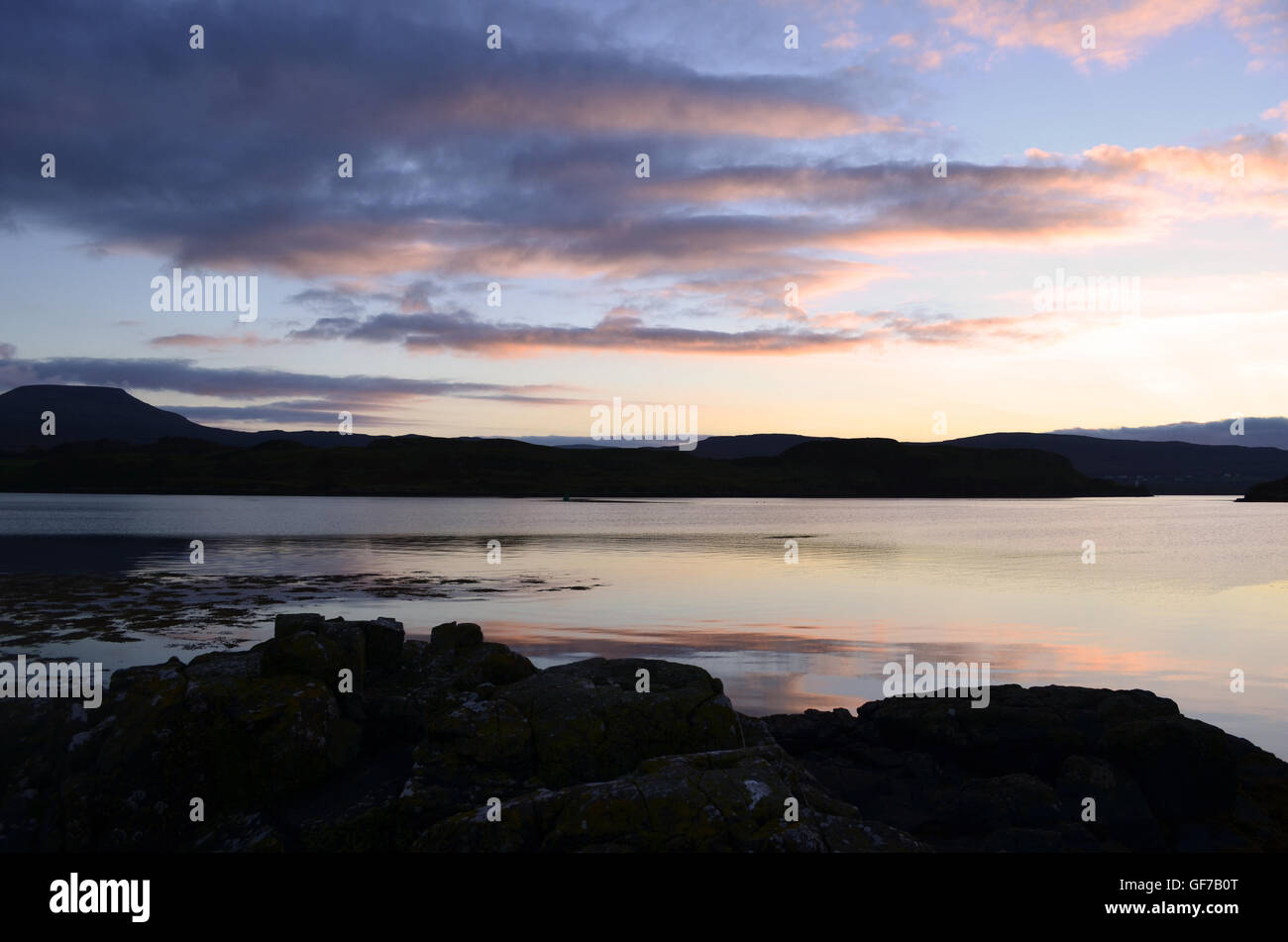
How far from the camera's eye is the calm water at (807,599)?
79.1ft

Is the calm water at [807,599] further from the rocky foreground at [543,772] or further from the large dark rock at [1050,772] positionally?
the rocky foreground at [543,772]

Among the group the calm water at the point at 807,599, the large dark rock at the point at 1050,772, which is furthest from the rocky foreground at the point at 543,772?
the calm water at the point at 807,599

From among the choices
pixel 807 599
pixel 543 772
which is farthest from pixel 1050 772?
pixel 807 599

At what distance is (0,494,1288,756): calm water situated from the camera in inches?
949

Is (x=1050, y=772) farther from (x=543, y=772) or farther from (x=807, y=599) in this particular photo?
(x=807, y=599)

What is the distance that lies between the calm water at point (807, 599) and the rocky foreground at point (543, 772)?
→ 197 inches

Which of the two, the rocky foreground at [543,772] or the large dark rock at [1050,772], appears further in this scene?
the large dark rock at [1050,772]

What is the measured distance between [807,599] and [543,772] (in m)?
27.6

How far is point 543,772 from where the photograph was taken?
41.2 ft

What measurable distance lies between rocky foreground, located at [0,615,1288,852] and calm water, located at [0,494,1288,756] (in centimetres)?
500

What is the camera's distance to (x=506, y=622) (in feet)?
102
